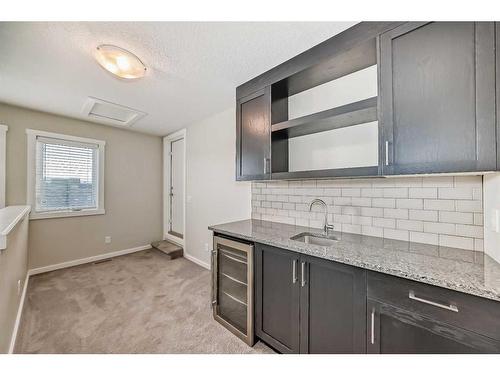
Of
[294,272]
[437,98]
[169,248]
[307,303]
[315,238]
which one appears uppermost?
[437,98]

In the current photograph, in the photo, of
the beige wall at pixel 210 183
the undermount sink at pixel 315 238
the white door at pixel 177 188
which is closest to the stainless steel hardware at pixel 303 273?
the undermount sink at pixel 315 238

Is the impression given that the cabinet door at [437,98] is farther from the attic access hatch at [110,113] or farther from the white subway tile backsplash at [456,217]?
the attic access hatch at [110,113]

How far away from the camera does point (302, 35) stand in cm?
147

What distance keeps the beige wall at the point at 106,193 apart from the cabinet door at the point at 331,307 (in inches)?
149

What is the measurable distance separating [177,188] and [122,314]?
2559 mm

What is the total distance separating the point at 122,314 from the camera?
208 cm

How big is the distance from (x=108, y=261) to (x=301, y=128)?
386cm

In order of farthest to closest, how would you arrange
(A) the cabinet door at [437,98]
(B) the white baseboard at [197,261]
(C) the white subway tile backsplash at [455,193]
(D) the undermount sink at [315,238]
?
(B) the white baseboard at [197,261] < (D) the undermount sink at [315,238] < (C) the white subway tile backsplash at [455,193] < (A) the cabinet door at [437,98]

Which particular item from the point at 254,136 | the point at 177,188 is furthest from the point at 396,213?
the point at 177,188

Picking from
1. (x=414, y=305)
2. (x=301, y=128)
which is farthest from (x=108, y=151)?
(x=414, y=305)

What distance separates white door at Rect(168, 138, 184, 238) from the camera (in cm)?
416

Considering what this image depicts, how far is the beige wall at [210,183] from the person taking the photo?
9.46 ft

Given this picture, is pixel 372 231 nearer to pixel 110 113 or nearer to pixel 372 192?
pixel 372 192
